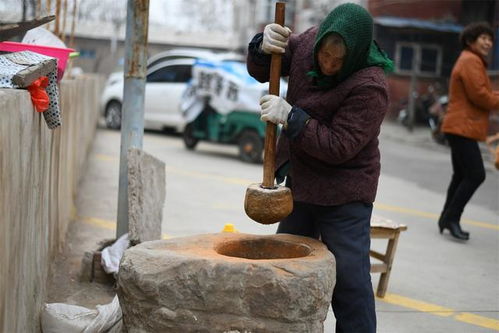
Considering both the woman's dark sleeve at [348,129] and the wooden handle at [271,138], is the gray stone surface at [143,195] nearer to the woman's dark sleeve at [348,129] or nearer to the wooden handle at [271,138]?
the wooden handle at [271,138]

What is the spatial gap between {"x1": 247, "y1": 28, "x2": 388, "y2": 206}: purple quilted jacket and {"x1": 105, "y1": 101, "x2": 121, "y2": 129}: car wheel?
42.9ft

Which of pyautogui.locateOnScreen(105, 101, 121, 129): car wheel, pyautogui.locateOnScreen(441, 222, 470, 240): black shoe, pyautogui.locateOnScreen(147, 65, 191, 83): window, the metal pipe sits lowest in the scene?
pyautogui.locateOnScreen(105, 101, 121, 129): car wheel

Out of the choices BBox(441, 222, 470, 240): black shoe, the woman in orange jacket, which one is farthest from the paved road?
the woman in orange jacket

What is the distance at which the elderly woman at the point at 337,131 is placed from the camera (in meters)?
3.45

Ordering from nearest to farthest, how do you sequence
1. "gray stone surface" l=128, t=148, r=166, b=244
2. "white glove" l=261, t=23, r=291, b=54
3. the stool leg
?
"white glove" l=261, t=23, r=291, b=54
"gray stone surface" l=128, t=148, r=166, b=244
the stool leg

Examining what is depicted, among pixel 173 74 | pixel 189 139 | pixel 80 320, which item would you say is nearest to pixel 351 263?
pixel 80 320

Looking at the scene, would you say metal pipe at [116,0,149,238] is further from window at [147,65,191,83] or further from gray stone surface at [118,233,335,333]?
window at [147,65,191,83]

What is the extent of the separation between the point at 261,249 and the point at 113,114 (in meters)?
13.4

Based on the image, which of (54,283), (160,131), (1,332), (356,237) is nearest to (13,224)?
(1,332)

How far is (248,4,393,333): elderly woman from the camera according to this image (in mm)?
3453

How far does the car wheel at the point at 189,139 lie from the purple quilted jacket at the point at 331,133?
9553mm

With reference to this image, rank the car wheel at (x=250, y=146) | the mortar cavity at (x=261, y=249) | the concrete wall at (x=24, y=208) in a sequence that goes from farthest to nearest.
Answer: the car wheel at (x=250, y=146), the mortar cavity at (x=261, y=249), the concrete wall at (x=24, y=208)

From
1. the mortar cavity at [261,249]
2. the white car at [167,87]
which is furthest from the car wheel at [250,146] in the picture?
the mortar cavity at [261,249]

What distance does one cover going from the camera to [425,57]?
960 inches
